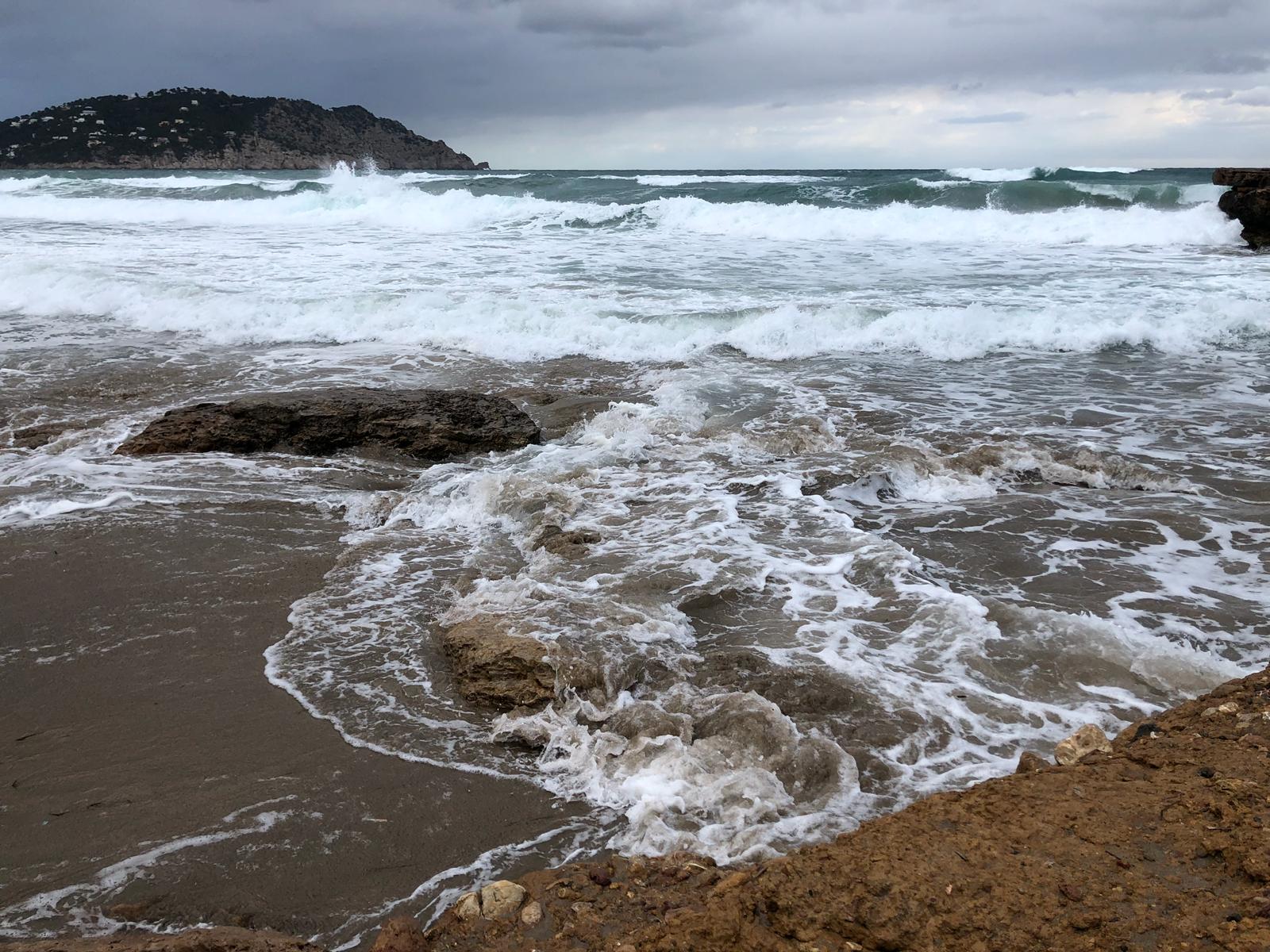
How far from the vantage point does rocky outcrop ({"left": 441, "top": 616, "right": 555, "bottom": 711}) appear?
11.6 ft

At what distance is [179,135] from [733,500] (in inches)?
4027

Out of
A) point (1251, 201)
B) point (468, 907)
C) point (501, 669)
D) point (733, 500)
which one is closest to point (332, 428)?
point (733, 500)

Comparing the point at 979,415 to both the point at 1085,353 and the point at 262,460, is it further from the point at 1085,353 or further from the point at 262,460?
the point at 262,460

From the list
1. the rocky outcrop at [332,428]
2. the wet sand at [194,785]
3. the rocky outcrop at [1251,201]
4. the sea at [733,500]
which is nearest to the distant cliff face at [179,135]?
the sea at [733,500]

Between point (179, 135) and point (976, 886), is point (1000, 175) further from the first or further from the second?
point (179, 135)

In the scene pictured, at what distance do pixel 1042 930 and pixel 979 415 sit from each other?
6.76 meters

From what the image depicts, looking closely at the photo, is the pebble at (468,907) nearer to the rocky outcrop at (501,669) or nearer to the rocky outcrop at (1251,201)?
the rocky outcrop at (501,669)

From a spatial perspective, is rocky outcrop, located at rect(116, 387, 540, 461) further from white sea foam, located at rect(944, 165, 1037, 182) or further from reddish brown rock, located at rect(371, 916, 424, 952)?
white sea foam, located at rect(944, 165, 1037, 182)

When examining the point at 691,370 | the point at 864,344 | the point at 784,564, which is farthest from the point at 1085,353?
the point at 784,564

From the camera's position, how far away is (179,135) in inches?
3460

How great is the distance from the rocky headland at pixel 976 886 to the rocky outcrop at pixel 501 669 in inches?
42.9

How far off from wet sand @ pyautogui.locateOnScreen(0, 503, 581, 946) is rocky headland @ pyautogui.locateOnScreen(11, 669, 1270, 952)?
320mm

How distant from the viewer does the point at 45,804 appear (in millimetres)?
2883

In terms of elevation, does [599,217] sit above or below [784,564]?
above
